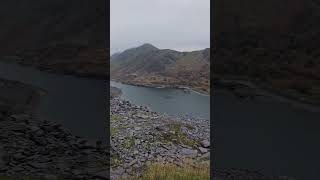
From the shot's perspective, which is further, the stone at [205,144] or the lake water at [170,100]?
the lake water at [170,100]

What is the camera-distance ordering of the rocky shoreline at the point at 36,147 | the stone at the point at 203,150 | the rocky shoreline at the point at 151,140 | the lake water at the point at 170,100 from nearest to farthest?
the rocky shoreline at the point at 36,147, the rocky shoreline at the point at 151,140, the stone at the point at 203,150, the lake water at the point at 170,100

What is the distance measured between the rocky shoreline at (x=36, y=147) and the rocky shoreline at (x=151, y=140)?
1.60 m
